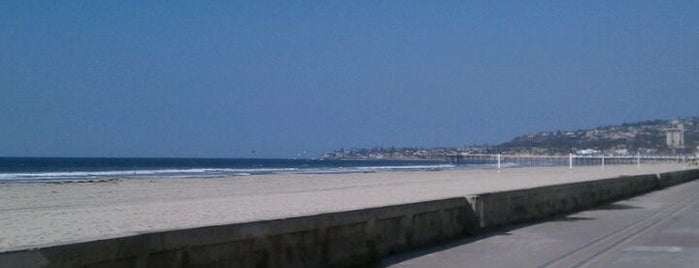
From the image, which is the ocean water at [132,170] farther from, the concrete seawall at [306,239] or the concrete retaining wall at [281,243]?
the concrete retaining wall at [281,243]

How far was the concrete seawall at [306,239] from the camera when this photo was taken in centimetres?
852

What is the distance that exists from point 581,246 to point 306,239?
6930 mm

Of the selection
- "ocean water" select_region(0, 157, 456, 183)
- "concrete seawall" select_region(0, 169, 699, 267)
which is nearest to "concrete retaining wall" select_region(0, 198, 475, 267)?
Result: "concrete seawall" select_region(0, 169, 699, 267)

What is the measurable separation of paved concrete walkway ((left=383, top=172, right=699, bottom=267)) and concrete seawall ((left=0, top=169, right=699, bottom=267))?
0.39 meters

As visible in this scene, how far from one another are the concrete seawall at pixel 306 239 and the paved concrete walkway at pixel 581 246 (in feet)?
1.29

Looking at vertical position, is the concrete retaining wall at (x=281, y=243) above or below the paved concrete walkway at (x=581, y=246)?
above

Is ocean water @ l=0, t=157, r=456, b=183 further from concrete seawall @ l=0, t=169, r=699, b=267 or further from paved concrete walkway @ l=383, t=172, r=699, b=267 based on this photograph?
concrete seawall @ l=0, t=169, r=699, b=267

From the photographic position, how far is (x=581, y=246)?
17172mm

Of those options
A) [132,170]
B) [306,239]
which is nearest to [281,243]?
[306,239]

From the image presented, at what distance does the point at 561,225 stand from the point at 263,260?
1257cm

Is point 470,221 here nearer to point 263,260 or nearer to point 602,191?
point 263,260

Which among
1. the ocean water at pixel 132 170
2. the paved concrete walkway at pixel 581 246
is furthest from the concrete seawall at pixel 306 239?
the ocean water at pixel 132 170

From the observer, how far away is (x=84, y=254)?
8258 millimetres

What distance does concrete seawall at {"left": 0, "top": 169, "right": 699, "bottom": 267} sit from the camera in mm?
8523
